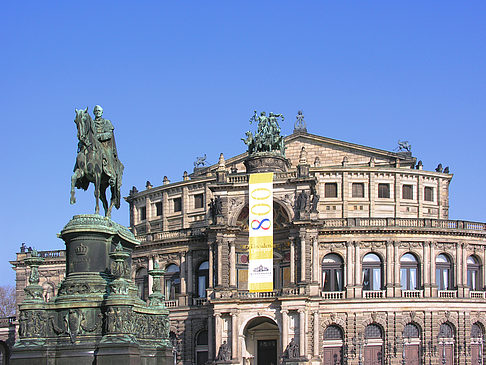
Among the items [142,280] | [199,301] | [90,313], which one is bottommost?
[199,301]

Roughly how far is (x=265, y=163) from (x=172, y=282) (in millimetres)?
16019

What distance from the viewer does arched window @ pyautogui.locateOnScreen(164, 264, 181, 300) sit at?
86000 mm

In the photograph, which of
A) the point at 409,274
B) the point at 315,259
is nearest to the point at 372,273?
the point at 409,274

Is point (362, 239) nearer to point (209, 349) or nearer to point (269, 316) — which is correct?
point (269, 316)

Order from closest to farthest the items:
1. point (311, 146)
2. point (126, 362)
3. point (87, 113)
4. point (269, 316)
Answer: point (126, 362)
point (87, 113)
point (269, 316)
point (311, 146)

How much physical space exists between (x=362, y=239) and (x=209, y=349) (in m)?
17.8

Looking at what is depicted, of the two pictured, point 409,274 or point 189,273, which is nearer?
point 409,274

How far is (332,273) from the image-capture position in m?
80.8

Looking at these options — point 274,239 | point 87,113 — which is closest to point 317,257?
point 274,239

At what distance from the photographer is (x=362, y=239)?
265 feet

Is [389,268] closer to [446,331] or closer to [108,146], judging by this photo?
[446,331]

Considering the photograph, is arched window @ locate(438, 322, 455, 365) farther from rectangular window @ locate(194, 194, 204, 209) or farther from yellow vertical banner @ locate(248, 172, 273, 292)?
rectangular window @ locate(194, 194, 204, 209)

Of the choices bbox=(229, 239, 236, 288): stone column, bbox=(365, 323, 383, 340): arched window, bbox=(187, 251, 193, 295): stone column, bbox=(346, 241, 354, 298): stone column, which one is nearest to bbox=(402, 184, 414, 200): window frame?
bbox=(346, 241, 354, 298): stone column

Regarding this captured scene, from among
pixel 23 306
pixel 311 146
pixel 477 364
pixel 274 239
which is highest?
pixel 311 146
